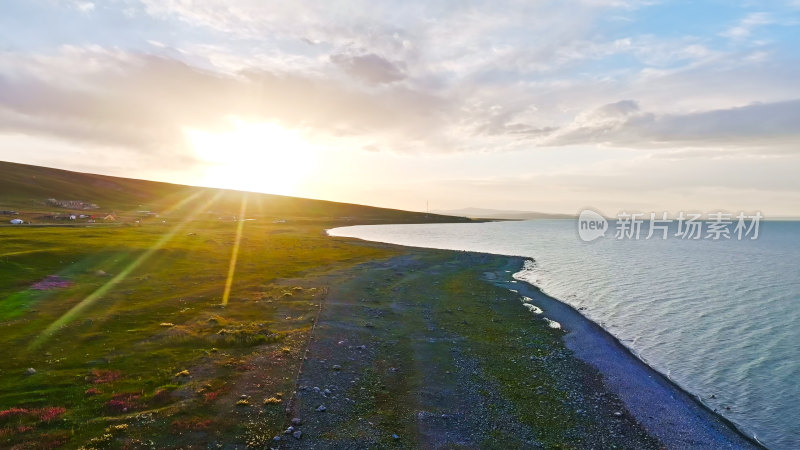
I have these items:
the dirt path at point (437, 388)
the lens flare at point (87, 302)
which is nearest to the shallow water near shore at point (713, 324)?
the dirt path at point (437, 388)

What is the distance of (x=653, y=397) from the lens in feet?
93.1

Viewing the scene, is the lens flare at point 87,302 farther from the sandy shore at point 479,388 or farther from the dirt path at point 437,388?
the sandy shore at point 479,388

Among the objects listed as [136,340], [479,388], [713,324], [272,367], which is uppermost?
[713,324]

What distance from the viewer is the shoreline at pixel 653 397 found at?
2373 cm

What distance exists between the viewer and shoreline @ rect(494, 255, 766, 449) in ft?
77.9

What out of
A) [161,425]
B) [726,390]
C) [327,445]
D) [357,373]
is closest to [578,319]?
[726,390]

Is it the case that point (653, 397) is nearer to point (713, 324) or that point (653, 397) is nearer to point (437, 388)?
point (437, 388)

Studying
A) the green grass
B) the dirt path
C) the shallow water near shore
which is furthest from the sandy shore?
the green grass

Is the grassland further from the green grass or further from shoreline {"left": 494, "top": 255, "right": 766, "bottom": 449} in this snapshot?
shoreline {"left": 494, "top": 255, "right": 766, "bottom": 449}

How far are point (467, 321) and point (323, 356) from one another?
18448 mm

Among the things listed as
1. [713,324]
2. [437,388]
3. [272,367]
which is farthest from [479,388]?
[713,324]

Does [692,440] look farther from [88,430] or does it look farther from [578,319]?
[88,430]

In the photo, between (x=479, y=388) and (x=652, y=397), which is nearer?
(x=479, y=388)

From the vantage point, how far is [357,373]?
2866 cm
